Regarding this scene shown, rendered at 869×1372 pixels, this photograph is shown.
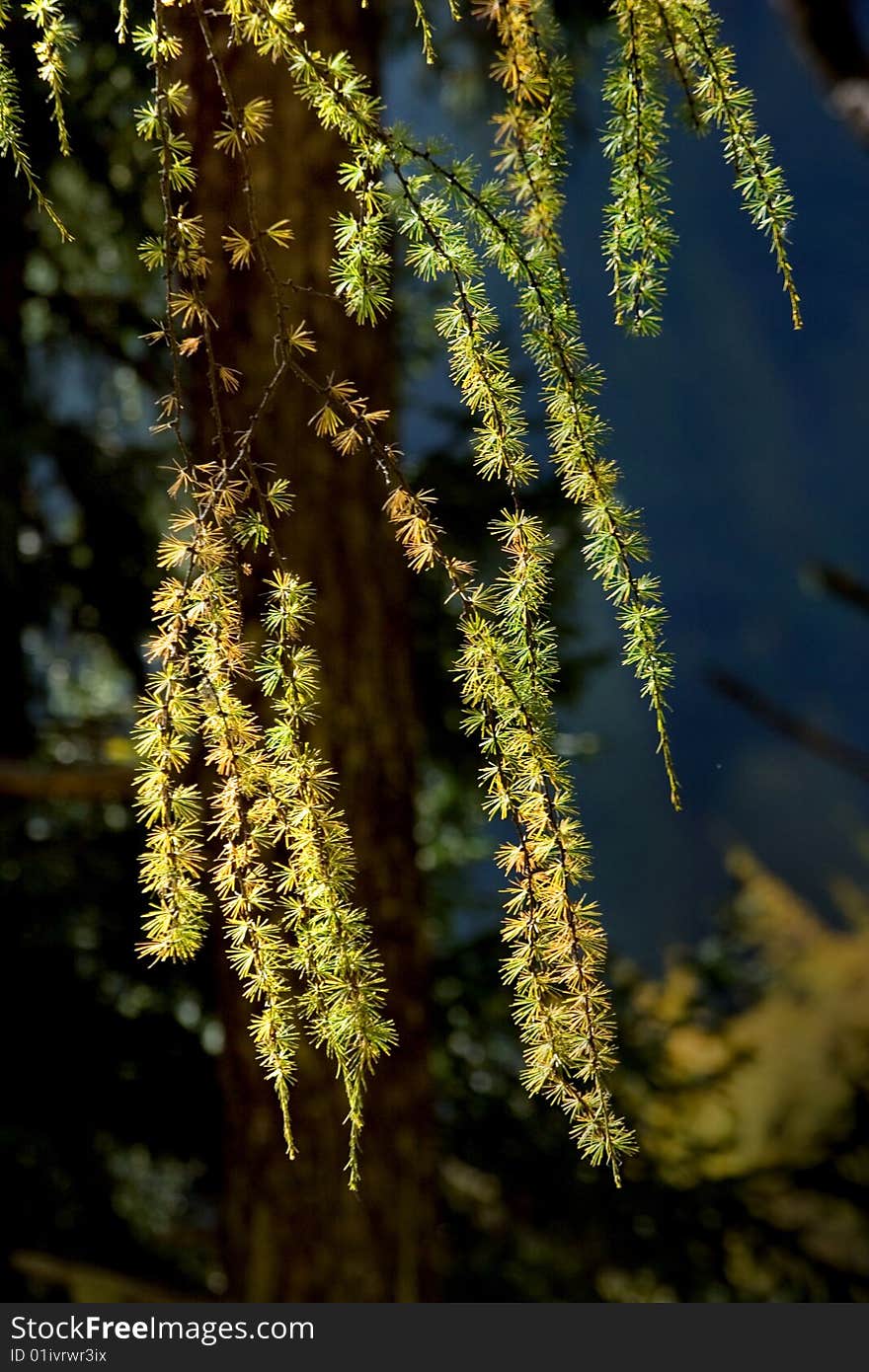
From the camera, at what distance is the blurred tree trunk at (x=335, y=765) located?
152cm

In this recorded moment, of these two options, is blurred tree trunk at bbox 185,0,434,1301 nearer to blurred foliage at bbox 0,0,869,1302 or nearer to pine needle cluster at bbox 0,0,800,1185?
blurred foliage at bbox 0,0,869,1302

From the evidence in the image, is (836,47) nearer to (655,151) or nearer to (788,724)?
(788,724)

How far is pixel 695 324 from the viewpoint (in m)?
8.12

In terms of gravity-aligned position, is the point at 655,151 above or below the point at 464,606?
above

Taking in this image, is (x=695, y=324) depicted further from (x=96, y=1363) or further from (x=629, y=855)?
(x=96, y=1363)

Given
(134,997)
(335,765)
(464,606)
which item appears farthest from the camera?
(134,997)

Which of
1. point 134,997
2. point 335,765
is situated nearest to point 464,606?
point 335,765

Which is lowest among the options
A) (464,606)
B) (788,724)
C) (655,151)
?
(464,606)

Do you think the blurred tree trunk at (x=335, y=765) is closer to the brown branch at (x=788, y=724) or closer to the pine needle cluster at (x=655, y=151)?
the brown branch at (x=788, y=724)

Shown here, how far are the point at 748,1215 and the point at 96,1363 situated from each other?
1.14 m

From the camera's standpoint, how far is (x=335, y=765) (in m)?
1.55

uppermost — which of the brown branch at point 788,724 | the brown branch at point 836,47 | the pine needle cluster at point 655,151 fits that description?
the brown branch at point 836,47

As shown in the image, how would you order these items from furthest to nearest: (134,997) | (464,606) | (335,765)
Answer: (134,997) → (335,765) → (464,606)

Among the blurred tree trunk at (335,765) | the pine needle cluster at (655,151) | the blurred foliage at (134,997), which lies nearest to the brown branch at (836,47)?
the blurred tree trunk at (335,765)
